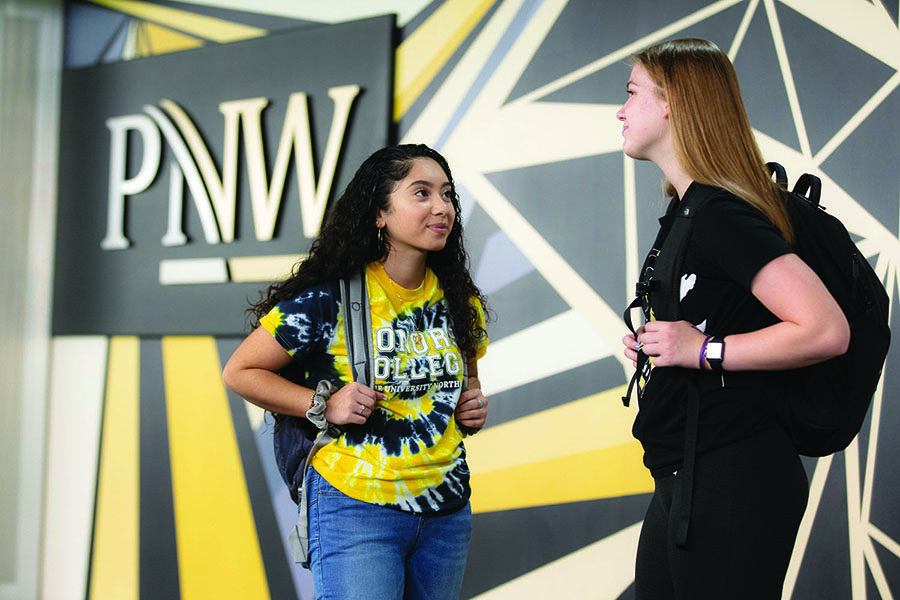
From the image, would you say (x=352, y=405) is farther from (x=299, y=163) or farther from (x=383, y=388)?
(x=299, y=163)

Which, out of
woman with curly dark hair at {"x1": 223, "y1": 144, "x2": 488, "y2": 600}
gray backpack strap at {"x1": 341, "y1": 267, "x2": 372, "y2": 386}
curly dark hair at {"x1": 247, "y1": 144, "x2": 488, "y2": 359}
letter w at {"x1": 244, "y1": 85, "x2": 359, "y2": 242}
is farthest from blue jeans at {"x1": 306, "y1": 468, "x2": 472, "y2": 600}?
letter w at {"x1": 244, "y1": 85, "x2": 359, "y2": 242}

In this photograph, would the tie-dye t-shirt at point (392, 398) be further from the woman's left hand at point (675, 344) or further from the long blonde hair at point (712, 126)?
the long blonde hair at point (712, 126)

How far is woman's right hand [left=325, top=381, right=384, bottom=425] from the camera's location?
59.0 inches

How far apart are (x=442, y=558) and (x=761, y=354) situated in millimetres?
762

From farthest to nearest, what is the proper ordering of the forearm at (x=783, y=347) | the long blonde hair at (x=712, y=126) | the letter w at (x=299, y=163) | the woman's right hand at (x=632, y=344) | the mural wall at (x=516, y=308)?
the letter w at (x=299, y=163), the mural wall at (x=516, y=308), the woman's right hand at (x=632, y=344), the long blonde hair at (x=712, y=126), the forearm at (x=783, y=347)

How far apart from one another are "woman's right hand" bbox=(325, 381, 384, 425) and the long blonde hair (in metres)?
0.70

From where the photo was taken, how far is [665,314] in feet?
4.38

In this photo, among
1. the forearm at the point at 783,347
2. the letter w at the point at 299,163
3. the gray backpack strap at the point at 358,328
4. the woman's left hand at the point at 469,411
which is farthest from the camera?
the letter w at the point at 299,163

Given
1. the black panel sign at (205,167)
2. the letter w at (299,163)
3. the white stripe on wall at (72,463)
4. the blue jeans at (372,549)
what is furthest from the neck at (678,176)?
the white stripe on wall at (72,463)

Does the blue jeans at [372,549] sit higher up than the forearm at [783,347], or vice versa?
the forearm at [783,347]

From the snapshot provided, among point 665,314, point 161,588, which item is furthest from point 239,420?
point 665,314

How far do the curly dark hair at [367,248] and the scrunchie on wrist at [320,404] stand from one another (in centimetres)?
20

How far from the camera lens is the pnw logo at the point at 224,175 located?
3059 millimetres

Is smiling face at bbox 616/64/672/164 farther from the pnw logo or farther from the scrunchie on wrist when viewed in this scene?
the pnw logo
